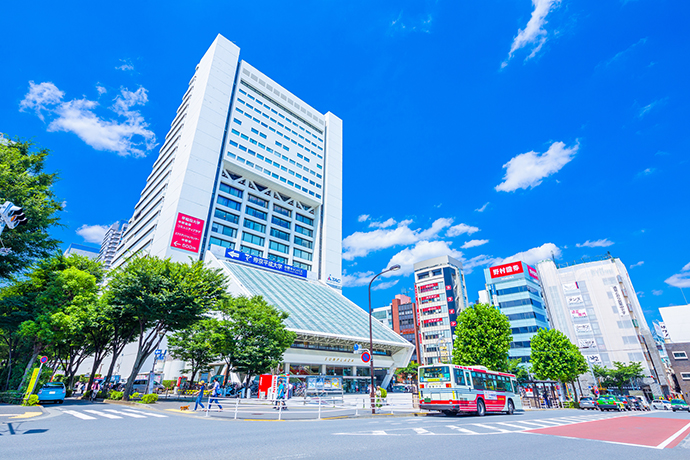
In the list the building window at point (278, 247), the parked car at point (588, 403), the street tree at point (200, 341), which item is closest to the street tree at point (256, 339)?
the street tree at point (200, 341)

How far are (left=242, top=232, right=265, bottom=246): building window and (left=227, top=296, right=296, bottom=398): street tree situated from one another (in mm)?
33337

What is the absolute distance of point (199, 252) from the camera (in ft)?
178

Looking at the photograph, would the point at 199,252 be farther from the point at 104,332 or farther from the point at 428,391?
the point at 428,391

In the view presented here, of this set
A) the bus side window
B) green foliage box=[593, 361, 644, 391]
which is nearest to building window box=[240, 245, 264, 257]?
the bus side window

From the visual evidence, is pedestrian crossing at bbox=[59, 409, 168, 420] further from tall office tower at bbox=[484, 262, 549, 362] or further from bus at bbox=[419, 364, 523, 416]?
tall office tower at bbox=[484, 262, 549, 362]

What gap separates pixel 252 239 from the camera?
64.4 m

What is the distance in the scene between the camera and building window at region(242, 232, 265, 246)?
6344 cm

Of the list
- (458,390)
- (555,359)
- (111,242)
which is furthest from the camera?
(111,242)

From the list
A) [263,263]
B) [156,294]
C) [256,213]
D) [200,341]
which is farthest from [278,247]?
[156,294]

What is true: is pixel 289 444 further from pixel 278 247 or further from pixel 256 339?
pixel 278 247

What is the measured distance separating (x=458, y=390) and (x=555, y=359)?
30.7 meters

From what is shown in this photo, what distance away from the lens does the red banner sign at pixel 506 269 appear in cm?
7294

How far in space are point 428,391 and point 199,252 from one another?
44397 mm

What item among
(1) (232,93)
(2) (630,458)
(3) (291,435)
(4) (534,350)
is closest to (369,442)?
(3) (291,435)
